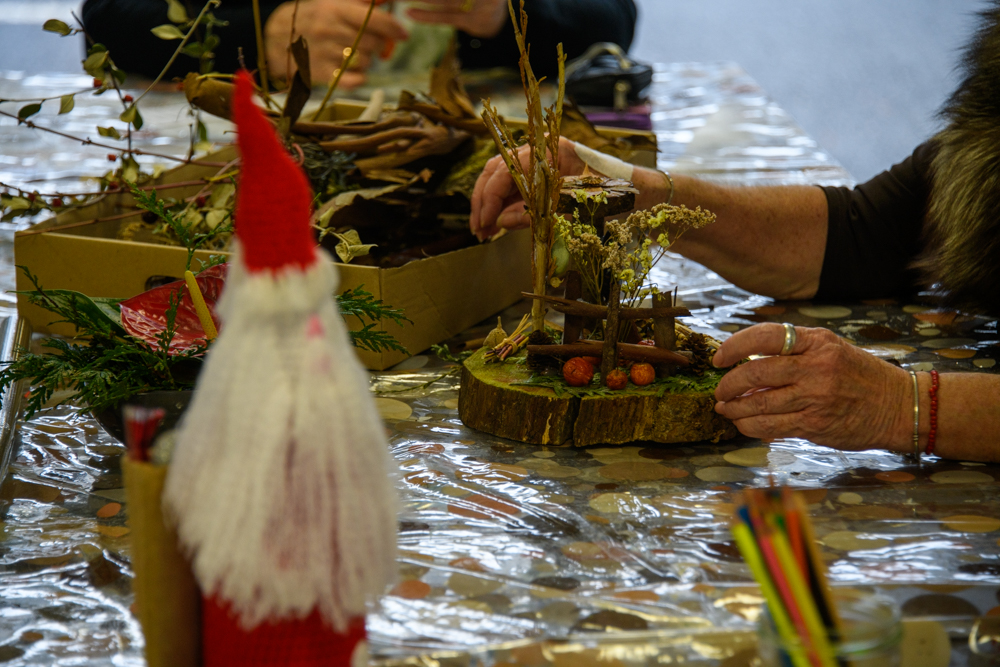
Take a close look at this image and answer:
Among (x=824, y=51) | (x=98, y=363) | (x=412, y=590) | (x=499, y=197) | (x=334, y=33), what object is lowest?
(x=412, y=590)

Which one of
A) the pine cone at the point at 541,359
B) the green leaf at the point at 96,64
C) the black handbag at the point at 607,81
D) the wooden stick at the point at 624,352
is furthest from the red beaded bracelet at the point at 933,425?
the black handbag at the point at 607,81

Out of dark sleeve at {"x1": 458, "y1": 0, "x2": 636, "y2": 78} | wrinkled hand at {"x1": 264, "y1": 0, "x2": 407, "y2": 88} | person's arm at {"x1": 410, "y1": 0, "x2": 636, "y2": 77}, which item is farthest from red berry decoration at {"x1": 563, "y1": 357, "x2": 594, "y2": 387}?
dark sleeve at {"x1": 458, "y1": 0, "x2": 636, "y2": 78}

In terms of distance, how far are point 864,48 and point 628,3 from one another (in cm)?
298

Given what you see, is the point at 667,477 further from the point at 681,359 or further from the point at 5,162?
the point at 5,162

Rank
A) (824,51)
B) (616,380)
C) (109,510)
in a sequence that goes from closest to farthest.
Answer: (109,510) → (616,380) → (824,51)

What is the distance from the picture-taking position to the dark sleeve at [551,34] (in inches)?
91.0

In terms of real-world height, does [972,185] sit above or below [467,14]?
below

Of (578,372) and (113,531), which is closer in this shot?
(113,531)

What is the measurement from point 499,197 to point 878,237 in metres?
0.52

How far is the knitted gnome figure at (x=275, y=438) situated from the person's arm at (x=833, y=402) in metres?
0.47

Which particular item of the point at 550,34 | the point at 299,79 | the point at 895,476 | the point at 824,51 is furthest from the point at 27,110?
the point at 824,51

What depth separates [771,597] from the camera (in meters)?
0.42

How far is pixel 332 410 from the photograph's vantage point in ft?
1.34

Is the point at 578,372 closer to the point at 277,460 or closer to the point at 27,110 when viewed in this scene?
the point at 277,460
